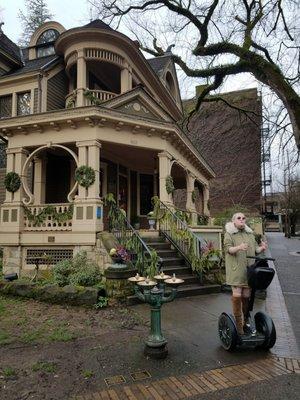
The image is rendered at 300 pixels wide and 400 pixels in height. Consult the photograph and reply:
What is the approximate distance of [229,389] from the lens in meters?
3.53

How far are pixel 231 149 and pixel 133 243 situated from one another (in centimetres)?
2607

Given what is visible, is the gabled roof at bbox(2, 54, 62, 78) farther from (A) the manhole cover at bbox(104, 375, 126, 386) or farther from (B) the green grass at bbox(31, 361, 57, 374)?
(A) the manhole cover at bbox(104, 375, 126, 386)

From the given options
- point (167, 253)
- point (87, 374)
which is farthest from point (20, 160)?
point (87, 374)

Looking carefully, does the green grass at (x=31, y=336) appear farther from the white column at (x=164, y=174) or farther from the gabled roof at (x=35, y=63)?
the gabled roof at (x=35, y=63)

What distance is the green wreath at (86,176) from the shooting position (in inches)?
368

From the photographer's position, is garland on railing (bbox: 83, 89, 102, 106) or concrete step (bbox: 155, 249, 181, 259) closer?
concrete step (bbox: 155, 249, 181, 259)

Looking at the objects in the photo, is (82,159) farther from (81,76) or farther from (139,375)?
(139,375)

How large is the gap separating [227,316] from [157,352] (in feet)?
3.40

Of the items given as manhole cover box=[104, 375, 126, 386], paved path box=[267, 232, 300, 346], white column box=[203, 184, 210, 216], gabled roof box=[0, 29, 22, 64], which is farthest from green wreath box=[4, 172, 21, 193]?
white column box=[203, 184, 210, 216]

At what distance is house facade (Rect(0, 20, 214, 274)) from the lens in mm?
9578

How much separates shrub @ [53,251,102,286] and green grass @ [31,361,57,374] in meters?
3.59

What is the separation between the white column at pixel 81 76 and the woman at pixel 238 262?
364 inches

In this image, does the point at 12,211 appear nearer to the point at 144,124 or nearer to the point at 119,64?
the point at 144,124

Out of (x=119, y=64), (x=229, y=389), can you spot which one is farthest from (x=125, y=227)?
(x=119, y=64)
